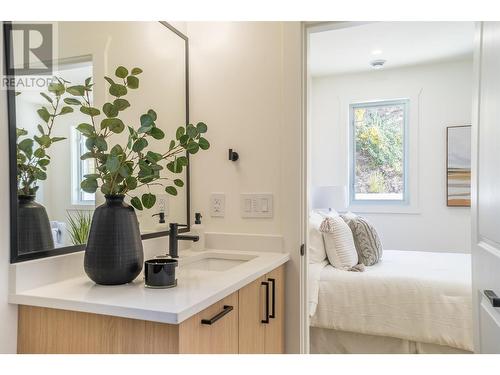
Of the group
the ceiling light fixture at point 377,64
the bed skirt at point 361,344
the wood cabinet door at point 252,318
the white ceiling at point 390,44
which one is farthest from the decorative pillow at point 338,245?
the ceiling light fixture at point 377,64

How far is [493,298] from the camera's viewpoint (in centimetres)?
113

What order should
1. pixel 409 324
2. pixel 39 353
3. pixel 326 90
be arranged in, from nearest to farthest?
pixel 39 353 < pixel 409 324 < pixel 326 90

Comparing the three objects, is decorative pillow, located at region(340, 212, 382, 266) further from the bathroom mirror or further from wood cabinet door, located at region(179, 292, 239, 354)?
wood cabinet door, located at region(179, 292, 239, 354)

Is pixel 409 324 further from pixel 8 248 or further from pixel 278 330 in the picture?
pixel 8 248

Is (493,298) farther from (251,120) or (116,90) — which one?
(116,90)

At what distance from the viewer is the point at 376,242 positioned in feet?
9.25

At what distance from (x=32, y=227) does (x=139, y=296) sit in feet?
1.33

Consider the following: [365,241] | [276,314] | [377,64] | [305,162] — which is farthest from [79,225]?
[377,64]

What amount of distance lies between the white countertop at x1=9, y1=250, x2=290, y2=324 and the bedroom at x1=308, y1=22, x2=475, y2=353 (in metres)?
1.30

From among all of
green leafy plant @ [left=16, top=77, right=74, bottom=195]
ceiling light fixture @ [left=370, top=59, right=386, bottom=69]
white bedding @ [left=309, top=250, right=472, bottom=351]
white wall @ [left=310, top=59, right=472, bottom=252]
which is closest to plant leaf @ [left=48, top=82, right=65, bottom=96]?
green leafy plant @ [left=16, top=77, right=74, bottom=195]

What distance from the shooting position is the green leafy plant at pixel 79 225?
1292mm

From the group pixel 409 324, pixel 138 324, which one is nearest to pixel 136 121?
pixel 138 324

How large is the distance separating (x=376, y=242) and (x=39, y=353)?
2318mm

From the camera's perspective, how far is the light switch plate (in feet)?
5.92
